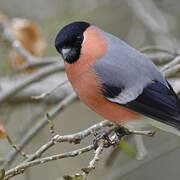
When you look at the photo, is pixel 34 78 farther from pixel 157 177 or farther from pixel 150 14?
pixel 157 177

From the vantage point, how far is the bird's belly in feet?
8.48

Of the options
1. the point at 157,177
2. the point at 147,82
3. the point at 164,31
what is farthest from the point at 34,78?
the point at 157,177

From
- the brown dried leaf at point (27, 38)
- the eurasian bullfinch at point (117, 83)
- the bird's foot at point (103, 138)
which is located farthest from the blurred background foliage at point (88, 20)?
the bird's foot at point (103, 138)

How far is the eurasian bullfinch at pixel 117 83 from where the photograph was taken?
2592mm

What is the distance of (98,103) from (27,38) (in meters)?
1.79

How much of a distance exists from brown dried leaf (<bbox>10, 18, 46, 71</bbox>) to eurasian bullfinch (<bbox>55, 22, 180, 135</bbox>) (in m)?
1.40

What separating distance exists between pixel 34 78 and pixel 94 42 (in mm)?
773

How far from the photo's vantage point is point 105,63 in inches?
105

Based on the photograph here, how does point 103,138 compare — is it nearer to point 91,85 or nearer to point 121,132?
point 121,132

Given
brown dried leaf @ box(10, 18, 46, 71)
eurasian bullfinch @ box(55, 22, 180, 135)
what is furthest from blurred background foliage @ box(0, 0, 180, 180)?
eurasian bullfinch @ box(55, 22, 180, 135)

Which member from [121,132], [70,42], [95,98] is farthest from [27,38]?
[121,132]

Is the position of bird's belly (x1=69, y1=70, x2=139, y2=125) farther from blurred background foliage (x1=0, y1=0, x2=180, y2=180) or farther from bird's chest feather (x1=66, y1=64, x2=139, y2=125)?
blurred background foliage (x1=0, y1=0, x2=180, y2=180)

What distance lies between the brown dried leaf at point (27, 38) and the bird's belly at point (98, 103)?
1488mm

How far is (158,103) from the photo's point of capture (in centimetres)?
264
